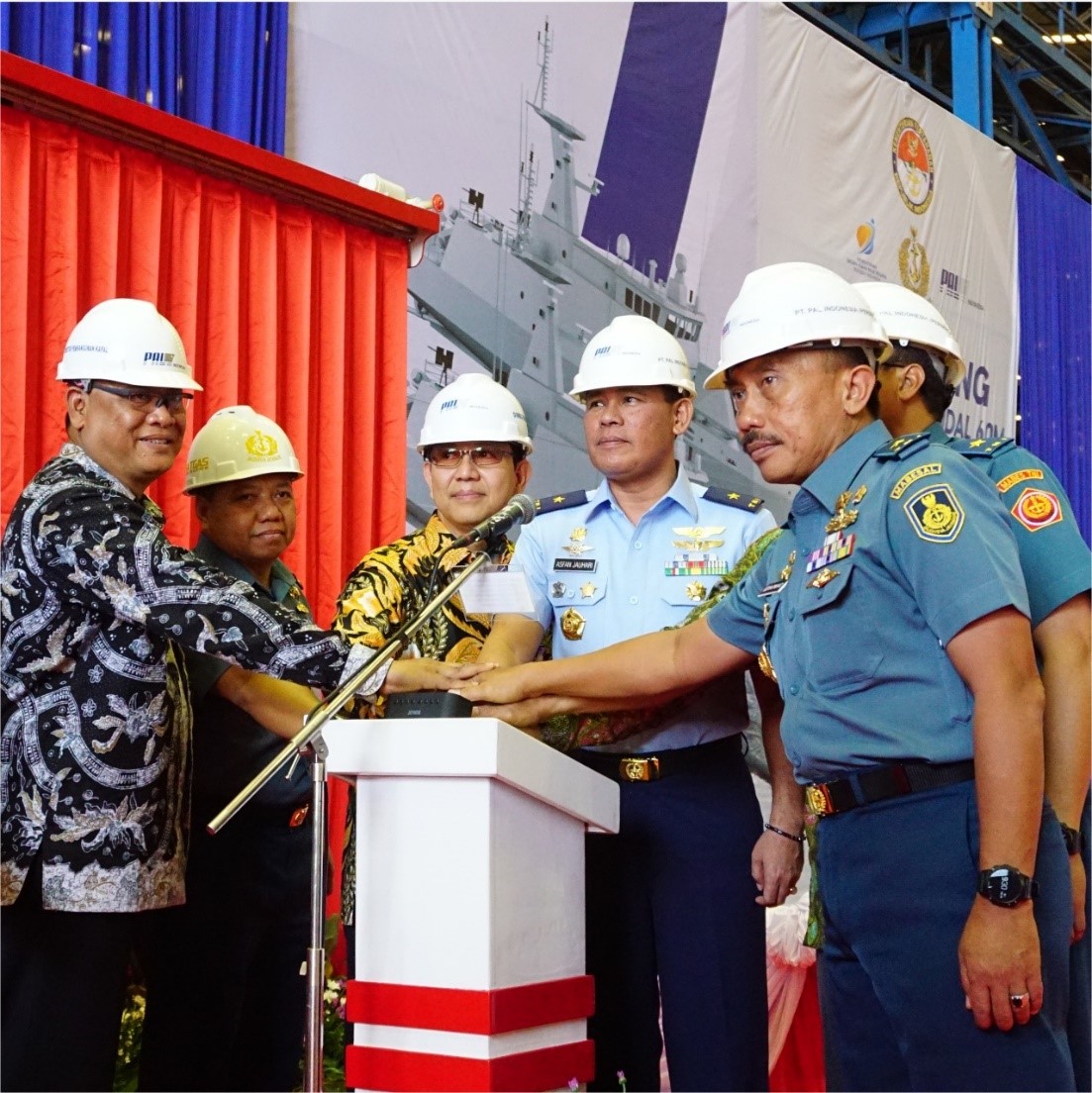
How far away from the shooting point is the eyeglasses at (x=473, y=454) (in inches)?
121

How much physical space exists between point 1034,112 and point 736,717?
41.9 ft

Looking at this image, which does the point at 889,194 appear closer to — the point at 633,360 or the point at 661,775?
the point at 633,360

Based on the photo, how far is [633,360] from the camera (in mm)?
2770

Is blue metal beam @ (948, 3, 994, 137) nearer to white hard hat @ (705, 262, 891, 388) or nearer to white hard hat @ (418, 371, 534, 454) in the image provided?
white hard hat @ (418, 371, 534, 454)

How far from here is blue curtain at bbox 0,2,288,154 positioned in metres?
4.36

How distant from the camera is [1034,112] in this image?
44.5 feet

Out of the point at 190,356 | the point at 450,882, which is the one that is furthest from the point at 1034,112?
the point at 450,882

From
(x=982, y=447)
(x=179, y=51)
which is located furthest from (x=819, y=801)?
(x=179, y=51)

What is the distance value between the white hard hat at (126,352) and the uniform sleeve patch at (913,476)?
4.74ft

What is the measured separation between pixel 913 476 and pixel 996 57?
37.0 feet

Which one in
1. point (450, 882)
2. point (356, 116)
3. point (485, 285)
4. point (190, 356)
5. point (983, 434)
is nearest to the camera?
point (450, 882)

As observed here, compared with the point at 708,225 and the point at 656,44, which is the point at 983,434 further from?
the point at 656,44

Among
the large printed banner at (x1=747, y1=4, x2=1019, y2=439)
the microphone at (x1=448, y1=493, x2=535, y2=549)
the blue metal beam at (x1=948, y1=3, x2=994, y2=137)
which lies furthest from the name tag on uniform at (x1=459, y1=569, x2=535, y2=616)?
the blue metal beam at (x1=948, y1=3, x2=994, y2=137)

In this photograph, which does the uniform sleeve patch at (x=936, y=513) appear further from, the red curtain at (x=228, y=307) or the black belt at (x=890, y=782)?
the red curtain at (x=228, y=307)
